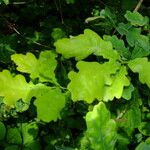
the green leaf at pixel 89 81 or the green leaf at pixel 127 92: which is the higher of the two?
the green leaf at pixel 89 81

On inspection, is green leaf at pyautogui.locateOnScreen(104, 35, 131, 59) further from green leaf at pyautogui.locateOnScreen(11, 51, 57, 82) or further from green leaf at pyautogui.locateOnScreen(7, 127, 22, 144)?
green leaf at pyautogui.locateOnScreen(7, 127, 22, 144)

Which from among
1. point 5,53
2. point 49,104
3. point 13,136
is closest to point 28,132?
point 13,136

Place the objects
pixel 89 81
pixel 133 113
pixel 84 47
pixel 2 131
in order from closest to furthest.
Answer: pixel 89 81
pixel 84 47
pixel 133 113
pixel 2 131

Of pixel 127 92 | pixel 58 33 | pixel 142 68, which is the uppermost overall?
pixel 142 68

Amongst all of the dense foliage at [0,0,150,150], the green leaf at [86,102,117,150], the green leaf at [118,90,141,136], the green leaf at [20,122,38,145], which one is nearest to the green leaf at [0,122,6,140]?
the dense foliage at [0,0,150,150]

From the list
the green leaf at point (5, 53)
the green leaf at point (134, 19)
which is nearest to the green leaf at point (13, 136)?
the green leaf at point (5, 53)

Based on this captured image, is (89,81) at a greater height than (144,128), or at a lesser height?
greater

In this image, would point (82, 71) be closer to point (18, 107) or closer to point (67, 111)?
point (67, 111)

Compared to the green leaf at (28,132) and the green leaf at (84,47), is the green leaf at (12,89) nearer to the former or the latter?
the green leaf at (84,47)

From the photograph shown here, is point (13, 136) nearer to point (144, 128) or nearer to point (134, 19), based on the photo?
point (144, 128)
